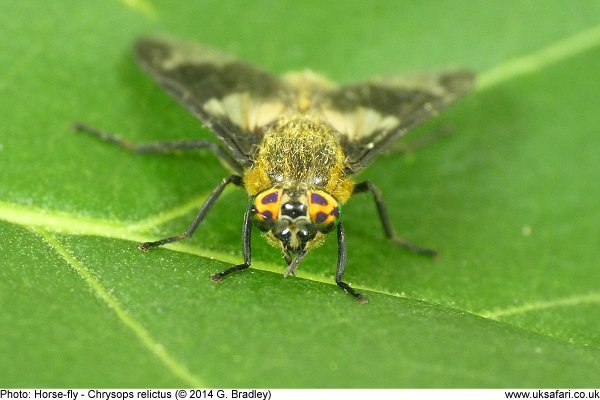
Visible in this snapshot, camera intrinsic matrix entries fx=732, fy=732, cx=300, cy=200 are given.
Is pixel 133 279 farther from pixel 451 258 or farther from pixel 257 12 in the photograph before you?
pixel 257 12

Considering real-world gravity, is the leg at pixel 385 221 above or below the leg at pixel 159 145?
below

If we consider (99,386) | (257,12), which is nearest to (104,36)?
(257,12)

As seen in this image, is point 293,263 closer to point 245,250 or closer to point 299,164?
point 245,250

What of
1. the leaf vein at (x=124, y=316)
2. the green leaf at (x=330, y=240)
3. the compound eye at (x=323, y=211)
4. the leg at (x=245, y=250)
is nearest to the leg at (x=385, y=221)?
the green leaf at (x=330, y=240)

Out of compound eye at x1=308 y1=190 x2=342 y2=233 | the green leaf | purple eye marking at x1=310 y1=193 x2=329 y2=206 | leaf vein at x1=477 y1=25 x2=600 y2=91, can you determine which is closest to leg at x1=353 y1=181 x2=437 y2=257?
the green leaf

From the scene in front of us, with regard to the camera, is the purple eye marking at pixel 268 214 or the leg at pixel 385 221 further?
the leg at pixel 385 221

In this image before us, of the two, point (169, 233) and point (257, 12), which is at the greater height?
point (257, 12)

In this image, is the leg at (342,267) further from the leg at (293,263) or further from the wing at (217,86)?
the wing at (217,86)
